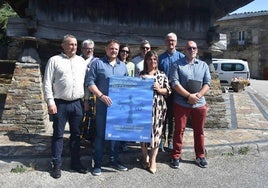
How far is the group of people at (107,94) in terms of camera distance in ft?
13.9

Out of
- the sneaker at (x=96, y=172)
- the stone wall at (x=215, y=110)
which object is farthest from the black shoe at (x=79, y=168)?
the stone wall at (x=215, y=110)

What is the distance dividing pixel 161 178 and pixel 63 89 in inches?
72.5

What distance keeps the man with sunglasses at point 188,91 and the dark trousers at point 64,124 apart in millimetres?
1460

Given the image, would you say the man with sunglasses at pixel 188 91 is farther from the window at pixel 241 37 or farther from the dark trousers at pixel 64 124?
the window at pixel 241 37

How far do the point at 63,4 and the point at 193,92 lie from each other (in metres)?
3.66

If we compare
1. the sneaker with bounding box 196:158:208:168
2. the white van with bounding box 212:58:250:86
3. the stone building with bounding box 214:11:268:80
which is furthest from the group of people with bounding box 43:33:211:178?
Answer: the stone building with bounding box 214:11:268:80

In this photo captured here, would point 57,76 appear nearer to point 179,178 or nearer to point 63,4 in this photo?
point 179,178

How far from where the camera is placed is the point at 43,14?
21.5 feet

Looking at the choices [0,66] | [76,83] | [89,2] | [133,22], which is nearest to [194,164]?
[76,83]

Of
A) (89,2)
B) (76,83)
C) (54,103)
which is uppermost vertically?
(89,2)

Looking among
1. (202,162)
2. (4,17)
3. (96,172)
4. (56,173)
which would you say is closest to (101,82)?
(96,172)

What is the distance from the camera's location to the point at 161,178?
14.2ft

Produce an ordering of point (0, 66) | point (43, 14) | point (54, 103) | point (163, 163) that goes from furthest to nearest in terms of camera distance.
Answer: point (0, 66) < point (43, 14) < point (163, 163) < point (54, 103)

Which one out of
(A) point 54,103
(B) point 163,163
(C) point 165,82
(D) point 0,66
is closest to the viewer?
(A) point 54,103
